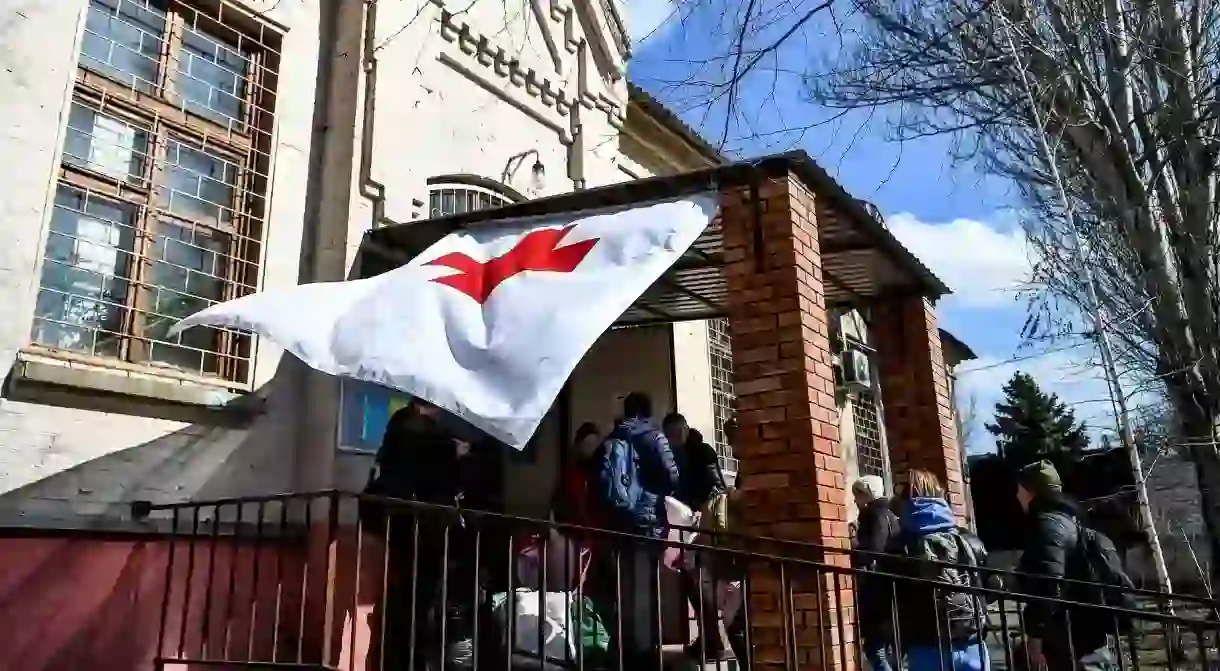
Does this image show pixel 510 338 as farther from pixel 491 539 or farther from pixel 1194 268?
pixel 1194 268

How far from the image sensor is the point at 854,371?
38.7ft

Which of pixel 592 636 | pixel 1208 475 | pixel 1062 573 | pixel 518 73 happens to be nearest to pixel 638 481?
pixel 592 636

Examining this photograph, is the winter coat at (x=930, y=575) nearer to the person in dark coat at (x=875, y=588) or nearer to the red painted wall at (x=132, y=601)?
the person in dark coat at (x=875, y=588)

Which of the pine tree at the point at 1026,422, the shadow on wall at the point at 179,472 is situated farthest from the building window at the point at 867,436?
the pine tree at the point at 1026,422

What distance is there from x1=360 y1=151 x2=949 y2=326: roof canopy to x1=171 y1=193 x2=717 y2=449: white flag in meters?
0.29

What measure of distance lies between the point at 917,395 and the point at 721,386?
3.23 metres

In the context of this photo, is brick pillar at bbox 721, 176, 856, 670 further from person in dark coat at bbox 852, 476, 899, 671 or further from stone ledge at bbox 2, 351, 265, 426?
stone ledge at bbox 2, 351, 265, 426

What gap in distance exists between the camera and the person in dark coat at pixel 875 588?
4609mm

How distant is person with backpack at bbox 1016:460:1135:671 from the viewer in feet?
14.2

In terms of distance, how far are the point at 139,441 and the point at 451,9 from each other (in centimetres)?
405

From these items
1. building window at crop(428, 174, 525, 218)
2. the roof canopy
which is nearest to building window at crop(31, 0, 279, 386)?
the roof canopy

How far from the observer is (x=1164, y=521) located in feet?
24.8

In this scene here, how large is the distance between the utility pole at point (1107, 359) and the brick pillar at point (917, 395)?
1.15 m

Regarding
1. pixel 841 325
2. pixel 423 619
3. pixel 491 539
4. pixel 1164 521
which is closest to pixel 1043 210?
pixel 1164 521
